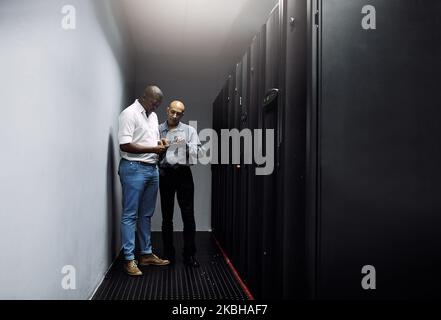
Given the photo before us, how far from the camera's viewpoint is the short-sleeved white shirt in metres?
2.48

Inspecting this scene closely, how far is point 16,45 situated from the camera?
1125 millimetres

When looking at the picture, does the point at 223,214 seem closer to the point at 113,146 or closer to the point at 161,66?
the point at 113,146

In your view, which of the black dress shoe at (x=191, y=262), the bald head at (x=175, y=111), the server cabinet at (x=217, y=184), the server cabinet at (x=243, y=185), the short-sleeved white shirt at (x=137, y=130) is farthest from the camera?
the server cabinet at (x=217, y=184)

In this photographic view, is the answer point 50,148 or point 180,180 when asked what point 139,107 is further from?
point 50,148

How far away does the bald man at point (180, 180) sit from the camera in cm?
284

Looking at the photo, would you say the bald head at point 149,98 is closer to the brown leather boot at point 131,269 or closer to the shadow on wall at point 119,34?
the shadow on wall at point 119,34

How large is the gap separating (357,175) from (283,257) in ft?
1.59

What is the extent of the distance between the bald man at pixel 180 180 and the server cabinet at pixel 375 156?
5.80 feet

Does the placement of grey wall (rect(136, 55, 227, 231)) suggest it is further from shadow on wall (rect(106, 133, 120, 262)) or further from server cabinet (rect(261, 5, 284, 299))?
server cabinet (rect(261, 5, 284, 299))

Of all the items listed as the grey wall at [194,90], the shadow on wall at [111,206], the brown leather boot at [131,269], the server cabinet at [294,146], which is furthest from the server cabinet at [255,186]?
the grey wall at [194,90]

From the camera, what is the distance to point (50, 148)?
54.7 inches

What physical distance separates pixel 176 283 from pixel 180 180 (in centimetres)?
83
